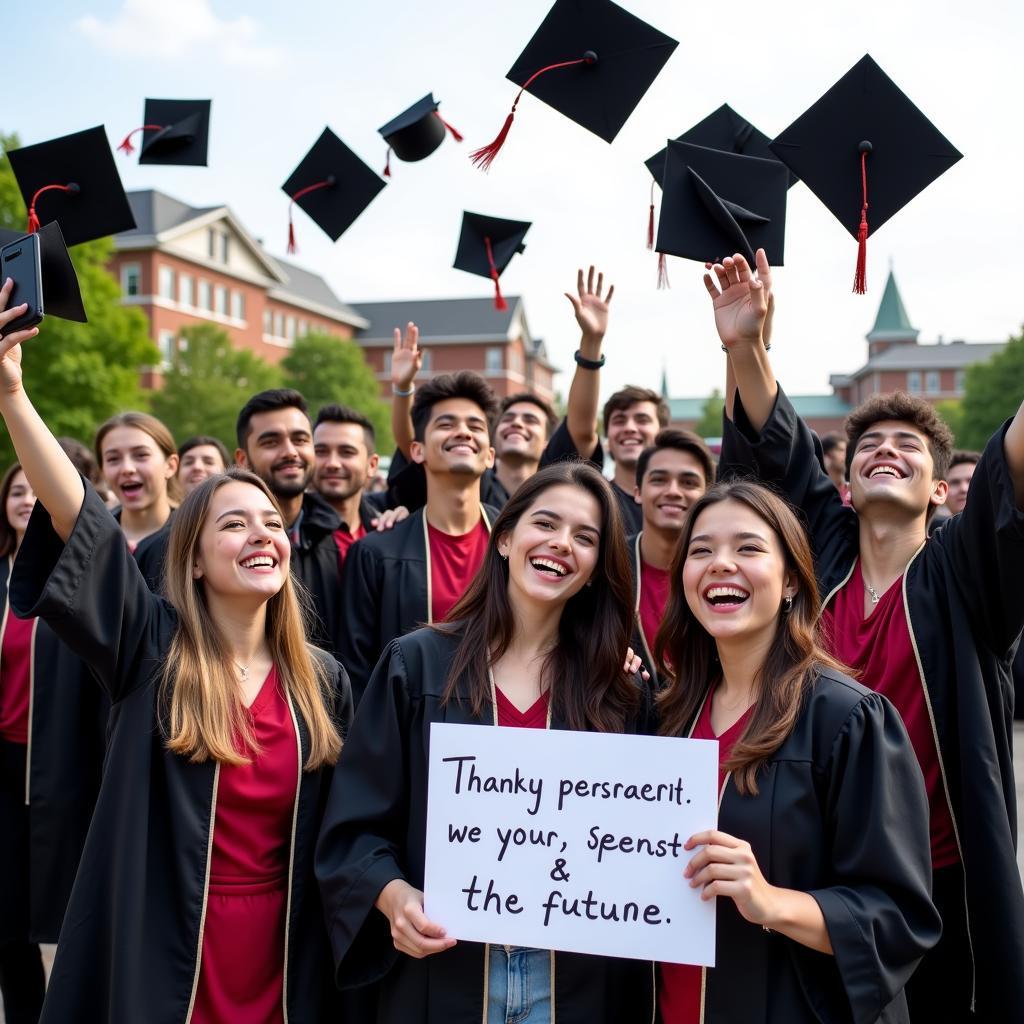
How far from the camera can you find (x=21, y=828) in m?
3.69

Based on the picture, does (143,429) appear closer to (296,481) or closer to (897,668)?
(296,481)

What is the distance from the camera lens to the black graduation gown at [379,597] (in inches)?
154

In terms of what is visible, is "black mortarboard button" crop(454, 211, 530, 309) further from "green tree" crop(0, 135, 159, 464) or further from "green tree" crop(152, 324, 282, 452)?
"green tree" crop(152, 324, 282, 452)

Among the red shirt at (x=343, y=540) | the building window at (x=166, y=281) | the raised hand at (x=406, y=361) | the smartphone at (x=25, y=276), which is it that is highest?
the building window at (x=166, y=281)

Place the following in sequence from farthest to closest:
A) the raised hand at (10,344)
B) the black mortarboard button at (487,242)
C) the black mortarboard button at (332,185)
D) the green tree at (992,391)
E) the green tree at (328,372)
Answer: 1. the green tree at (328,372)
2. the green tree at (992,391)
3. the black mortarboard button at (487,242)
4. the black mortarboard button at (332,185)
5. the raised hand at (10,344)

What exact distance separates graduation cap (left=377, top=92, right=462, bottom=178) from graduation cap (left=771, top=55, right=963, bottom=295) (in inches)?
72.2

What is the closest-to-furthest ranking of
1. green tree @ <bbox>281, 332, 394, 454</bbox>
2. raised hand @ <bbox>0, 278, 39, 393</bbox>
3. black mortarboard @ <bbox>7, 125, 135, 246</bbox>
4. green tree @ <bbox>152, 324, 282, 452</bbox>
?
raised hand @ <bbox>0, 278, 39, 393</bbox>, black mortarboard @ <bbox>7, 125, 135, 246</bbox>, green tree @ <bbox>152, 324, 282, 452</bbox>, green tree @ <bbox>281, 332, 394, 454</bbox>

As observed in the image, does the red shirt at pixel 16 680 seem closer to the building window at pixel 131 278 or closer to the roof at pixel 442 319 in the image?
the building window at pixel 131 278

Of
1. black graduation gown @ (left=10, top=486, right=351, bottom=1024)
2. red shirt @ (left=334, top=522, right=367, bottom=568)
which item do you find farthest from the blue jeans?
red shirt @ (left=334, top=522, right=367, bottom=568)

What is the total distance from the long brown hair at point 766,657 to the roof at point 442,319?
60893 mm

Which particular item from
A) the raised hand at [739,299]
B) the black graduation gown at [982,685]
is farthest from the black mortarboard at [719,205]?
the black graduation gown at [982,685]

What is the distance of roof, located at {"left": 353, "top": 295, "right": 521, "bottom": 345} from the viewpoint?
63.4 metres

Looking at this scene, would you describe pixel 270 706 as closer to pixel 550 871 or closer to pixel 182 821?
pixel 182 821

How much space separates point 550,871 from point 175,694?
39.9 inches
